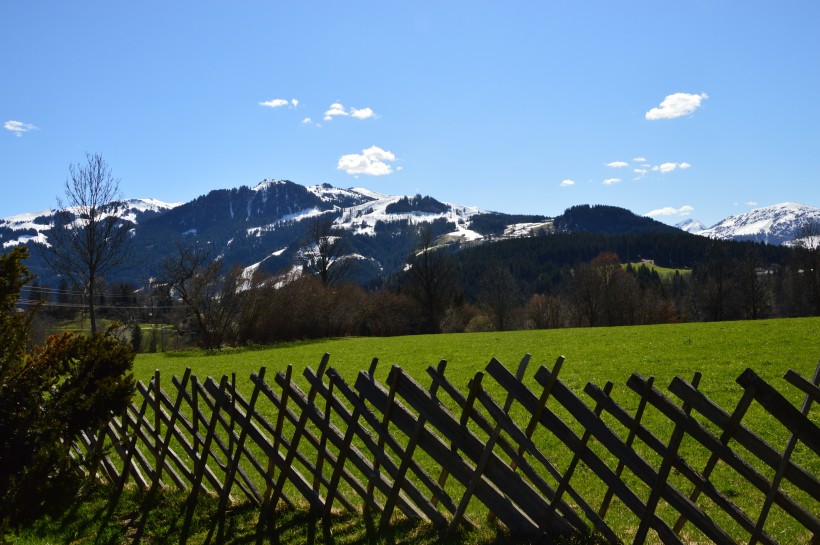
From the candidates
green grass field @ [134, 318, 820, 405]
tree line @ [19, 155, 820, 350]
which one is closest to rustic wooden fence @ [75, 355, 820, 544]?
green grass field @ [134, 318, 820, 405]

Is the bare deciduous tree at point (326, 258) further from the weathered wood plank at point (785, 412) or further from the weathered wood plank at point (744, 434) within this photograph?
the weathered wood plank at point (785, 412)

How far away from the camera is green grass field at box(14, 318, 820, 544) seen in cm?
662

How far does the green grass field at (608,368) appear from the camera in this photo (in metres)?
6.62

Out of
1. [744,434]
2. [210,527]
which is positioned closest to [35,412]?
[210,527]

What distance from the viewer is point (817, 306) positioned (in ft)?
183

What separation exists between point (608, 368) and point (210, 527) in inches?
574

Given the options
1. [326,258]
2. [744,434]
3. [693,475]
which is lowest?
[693,475]

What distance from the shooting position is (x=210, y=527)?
6926mm

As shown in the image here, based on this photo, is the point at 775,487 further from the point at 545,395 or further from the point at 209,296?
the point at 209,296

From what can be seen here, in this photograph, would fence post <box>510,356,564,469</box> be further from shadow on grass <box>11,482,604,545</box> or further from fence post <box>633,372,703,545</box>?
shadow on grass <box>11,482,604,545</box>

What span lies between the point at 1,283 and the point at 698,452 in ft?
34.9

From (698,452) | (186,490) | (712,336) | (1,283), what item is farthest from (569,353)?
(1,283)

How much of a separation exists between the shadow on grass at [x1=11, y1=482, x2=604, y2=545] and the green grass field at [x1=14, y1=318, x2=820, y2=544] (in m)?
0.03

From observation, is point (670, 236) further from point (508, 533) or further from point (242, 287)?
point (508, 533)
